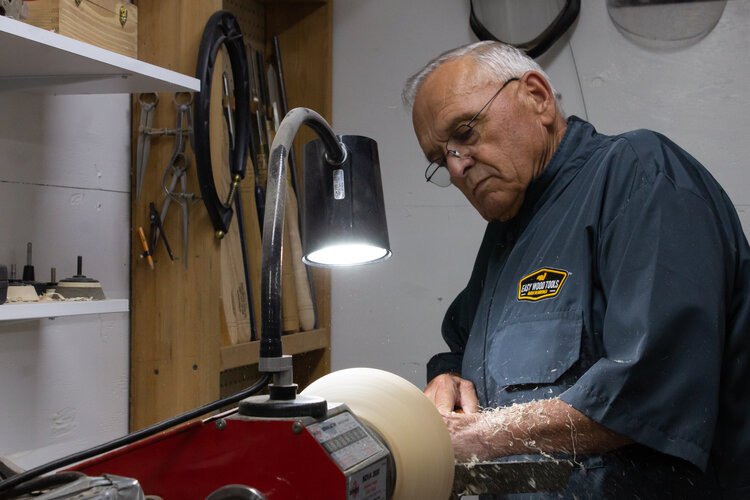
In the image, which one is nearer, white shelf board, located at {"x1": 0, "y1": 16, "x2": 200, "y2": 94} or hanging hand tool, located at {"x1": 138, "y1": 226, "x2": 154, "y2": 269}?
white shelf board, located at {"x1": 0, "y1": 16, "x2": 200, "y2": 94}

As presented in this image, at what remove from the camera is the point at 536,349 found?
1.38 m

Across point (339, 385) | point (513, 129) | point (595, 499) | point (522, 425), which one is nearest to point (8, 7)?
point (339, 385)

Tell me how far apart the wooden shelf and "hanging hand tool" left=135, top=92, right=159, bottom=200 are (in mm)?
505

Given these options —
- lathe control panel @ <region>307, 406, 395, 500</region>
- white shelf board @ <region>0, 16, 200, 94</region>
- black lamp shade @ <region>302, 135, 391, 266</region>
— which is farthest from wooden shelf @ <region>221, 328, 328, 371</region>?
lathe control panel @ <region>307, 406, 395, 500</region>

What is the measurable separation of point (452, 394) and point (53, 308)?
30.0 inches

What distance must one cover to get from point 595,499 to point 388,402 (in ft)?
1.76

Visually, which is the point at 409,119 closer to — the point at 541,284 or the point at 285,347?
the point at 285,347

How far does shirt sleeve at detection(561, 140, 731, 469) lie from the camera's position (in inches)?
46.3

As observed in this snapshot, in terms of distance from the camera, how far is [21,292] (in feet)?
4.39

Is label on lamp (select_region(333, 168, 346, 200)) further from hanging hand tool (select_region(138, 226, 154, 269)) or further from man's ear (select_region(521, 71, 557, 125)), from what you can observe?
hanging hand tool (select_region(138, 226, 154, 269))

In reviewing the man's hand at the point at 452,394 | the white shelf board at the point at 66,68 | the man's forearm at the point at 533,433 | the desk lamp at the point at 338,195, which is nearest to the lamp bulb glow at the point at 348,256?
the desk lamp at the point at 338,195

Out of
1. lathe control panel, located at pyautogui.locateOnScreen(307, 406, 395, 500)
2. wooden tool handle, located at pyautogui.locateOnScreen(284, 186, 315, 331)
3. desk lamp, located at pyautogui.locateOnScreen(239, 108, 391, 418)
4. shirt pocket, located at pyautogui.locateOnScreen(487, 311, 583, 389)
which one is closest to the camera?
lathe control panel, located at pyautogui.locateOnScreen(307, 406, 395, 500)

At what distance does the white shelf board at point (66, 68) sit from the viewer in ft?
4.12

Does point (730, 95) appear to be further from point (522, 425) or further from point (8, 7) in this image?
point (8, 7)
